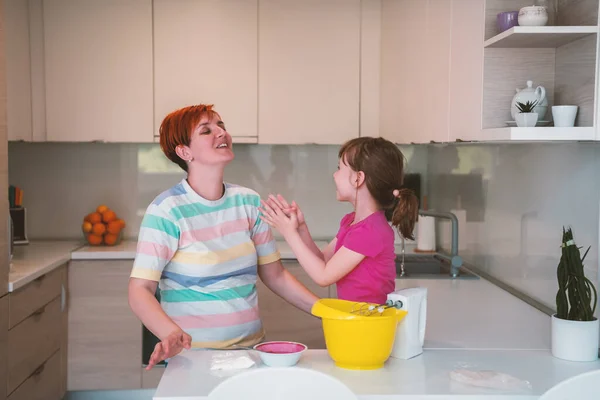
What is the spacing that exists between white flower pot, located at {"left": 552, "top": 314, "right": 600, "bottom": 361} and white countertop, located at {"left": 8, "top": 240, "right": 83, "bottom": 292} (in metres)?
1.94

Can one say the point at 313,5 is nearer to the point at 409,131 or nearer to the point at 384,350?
the point at 409,131

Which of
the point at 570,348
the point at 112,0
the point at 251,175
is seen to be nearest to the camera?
the point at 570,348

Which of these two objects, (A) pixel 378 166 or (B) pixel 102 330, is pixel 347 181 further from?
(B) pixel 102 330

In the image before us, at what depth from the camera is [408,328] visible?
6.23ft

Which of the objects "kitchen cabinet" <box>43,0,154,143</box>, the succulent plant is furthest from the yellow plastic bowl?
"kitchen cabinet" <box>43,0,154,143</box>

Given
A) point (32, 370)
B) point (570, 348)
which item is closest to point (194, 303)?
point (570, 348)

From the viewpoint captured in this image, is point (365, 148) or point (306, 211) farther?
point (306, 211)

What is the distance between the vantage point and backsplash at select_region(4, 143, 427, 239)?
4.19 metres

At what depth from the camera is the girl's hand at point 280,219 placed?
7.02 ft

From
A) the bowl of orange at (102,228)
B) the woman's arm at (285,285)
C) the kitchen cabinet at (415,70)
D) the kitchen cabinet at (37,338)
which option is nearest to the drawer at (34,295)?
the kitchen cabinet at (37,338)

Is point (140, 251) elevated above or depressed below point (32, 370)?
above

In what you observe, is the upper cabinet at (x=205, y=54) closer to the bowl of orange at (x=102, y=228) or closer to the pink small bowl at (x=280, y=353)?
the bowl of orange at (x=102, y=228)

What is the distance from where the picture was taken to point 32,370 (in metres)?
3.14

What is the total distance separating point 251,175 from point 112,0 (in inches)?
46.5
